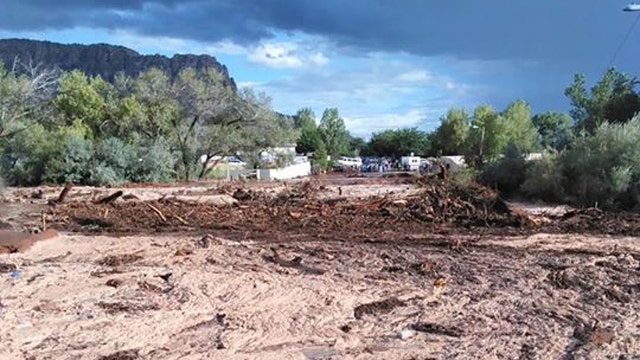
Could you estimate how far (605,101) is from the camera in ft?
187

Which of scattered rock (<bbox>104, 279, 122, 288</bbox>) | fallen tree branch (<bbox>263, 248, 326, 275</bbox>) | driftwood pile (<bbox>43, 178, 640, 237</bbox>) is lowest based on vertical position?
scattered rock (<bbox>104, 279, 122, 288</bbox>)

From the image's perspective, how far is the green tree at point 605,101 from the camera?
43562 mm

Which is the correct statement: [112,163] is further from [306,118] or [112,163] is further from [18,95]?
[306,118]

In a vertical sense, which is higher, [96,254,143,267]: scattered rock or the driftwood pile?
the driftwood pile

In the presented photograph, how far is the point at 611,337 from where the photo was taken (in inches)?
340

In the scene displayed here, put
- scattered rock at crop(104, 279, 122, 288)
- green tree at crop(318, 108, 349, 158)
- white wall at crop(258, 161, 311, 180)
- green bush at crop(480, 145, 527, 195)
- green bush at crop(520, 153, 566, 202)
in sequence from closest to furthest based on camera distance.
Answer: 1. scattered rock at crop(104, 279, 122, 288)
2. green bush at crop(520, 153, 566, 202)
3. green bush at crop(480, 145, 527, 195)
4. white wall at crop(258, 161, 311, 180)
5. green tree at crop(318, 108, 349, 158)

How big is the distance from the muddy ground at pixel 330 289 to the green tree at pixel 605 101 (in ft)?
79.2

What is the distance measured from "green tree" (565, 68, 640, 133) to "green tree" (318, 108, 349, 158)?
225ft

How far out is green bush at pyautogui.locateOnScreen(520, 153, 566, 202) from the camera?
92.2 feet

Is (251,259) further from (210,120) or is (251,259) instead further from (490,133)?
(490,133)

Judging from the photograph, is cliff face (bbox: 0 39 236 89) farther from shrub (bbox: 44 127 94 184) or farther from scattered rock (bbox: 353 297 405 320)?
scattered rock (bbox: 353 297 405 320)

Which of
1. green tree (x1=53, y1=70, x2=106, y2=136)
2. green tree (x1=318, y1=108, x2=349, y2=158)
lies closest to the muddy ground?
green tree (x1=53, y1=70, x2=106, y2=136)

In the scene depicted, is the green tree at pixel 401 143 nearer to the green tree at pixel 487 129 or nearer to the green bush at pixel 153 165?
the green tree at pixel 487 129

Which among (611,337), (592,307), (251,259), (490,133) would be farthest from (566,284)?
(490,133)
